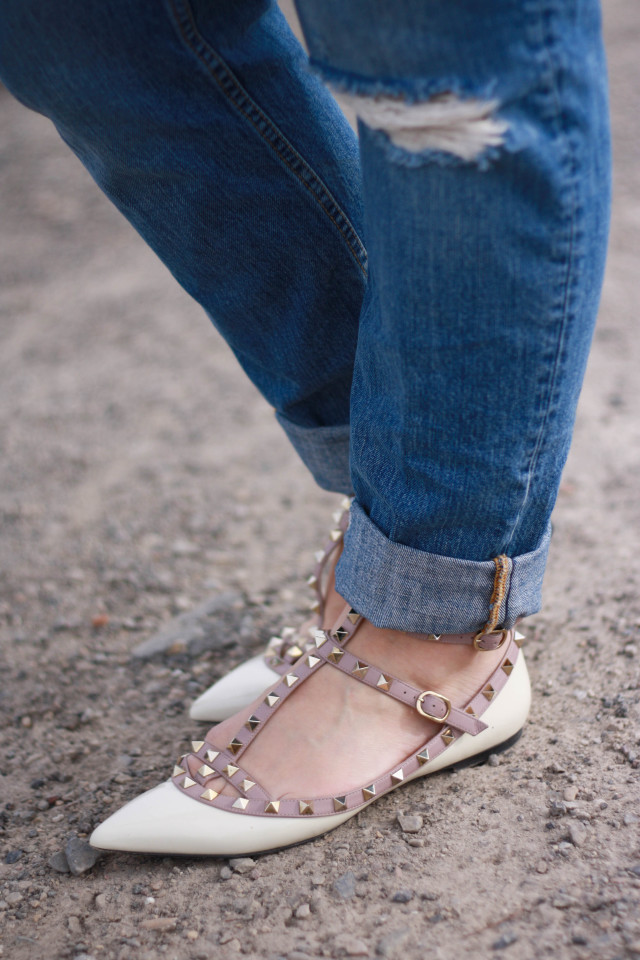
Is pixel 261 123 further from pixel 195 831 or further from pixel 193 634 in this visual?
pixel 193 634

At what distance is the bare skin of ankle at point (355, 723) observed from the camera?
36.4 inches

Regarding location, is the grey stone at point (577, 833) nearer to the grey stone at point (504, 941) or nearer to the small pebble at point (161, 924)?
the grey stone at point (504, 941)

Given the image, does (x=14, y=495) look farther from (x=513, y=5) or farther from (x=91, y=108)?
(x=513, y=5)

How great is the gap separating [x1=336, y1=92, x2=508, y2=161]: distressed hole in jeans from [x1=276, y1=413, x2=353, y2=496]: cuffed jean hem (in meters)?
0.50

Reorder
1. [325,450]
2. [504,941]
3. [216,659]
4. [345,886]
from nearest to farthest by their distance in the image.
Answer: [504,941] → [345,886] → [325,450] → [216,659]

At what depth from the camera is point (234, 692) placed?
3.85 feet

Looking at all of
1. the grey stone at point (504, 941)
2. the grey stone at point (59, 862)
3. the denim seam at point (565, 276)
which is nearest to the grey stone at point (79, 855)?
the grey stone at point (59, 862)

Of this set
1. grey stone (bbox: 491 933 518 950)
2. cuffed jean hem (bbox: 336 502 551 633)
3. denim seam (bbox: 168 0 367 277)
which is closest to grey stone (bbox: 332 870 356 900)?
grey stone (bbox: 491 933 518 950)

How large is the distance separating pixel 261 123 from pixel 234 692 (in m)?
0.81

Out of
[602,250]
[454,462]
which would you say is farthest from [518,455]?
[602,250]

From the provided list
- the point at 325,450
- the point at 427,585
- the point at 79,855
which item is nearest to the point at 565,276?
the point at 427,585

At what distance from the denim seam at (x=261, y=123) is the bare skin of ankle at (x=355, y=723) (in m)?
0.51

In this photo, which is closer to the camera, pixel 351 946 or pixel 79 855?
pixel 351 946

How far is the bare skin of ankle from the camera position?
926 millimetres
